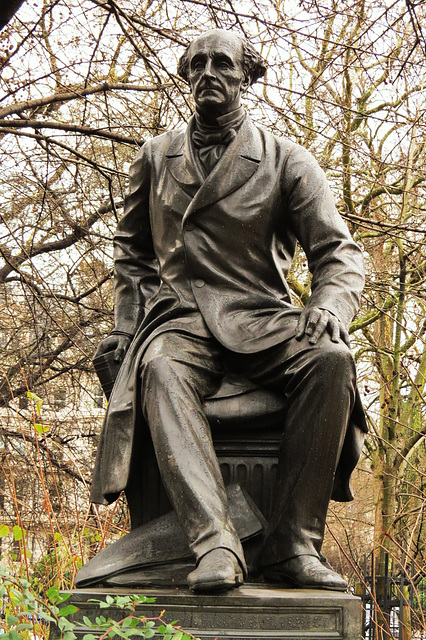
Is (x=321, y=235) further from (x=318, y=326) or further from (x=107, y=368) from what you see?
(x=107, y=368)

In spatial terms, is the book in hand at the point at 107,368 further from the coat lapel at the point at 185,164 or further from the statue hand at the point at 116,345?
the coat lapel at the point at 185,164

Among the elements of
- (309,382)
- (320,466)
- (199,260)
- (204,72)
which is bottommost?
(320,466)

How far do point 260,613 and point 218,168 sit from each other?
1.74 metres

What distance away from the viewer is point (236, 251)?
3.74 m

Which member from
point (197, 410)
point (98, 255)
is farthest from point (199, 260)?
point (98, 255)

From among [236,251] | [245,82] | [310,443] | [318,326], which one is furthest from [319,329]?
[245,82]

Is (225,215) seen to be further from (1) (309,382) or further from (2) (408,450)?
(2) (408,450)

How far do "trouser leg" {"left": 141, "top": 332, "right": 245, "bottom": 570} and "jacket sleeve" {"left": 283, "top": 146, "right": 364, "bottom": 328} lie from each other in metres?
0.51

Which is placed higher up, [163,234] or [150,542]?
[163,234]

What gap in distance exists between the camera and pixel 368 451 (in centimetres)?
1352

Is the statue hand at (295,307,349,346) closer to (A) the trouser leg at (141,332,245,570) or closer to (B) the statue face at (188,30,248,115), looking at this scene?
(A) the trouser leg at (141,332,245,570)

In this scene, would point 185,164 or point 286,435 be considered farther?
point 185,164

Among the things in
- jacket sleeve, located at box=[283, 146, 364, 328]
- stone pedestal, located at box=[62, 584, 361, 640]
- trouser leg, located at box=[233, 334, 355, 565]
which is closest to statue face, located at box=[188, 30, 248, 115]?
jacket sleeve, located at box=[283, 146, 364, 328]

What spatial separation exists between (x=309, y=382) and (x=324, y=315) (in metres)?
0.24
